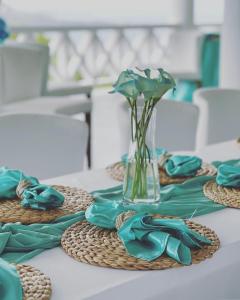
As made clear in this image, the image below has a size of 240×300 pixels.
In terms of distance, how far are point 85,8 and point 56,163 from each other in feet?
16.0

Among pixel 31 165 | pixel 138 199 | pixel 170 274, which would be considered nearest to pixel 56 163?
pixel 31 165

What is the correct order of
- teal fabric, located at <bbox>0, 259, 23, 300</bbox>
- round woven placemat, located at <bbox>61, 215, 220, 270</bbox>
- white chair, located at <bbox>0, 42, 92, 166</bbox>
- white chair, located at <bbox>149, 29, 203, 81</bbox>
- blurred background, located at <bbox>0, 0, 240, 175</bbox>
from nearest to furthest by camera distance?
teal fabric, located at <bbox>0, 259, 23, 300</bbox> < round woven placemat, located at <bbox>61, 215, 220, 270</bbox> < white chair, located at <bbox>0, 42, 92, 166</bbox> < blurred background, located at <bbox>0, 0, 240, 175</bbox> < white chair, located at <bbox>149, 29, 203, 81</bbox>

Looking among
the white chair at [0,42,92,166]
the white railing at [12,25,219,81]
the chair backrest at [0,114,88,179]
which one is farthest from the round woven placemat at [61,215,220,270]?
the white railing at [12,25,219,81]

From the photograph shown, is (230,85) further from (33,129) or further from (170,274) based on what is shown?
(170,274)

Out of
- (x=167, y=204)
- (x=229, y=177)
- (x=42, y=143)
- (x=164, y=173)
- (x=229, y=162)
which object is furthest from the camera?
(x=42, y=143)

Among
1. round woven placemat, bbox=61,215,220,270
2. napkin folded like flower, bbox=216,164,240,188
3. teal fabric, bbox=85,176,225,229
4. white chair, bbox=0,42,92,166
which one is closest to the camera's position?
round woven placemat, bbox=61,215,220,270

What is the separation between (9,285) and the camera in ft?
3.07

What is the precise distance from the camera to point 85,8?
6.69 metres

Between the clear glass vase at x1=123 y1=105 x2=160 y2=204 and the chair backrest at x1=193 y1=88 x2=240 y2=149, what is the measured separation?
1251 millimetres

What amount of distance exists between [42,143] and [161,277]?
1029 mm

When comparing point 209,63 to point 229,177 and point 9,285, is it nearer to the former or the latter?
point 229,177

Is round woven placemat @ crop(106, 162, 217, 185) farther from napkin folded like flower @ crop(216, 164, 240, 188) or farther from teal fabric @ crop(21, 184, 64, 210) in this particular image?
teal fabric @ crop(21, 184, 64, 210)

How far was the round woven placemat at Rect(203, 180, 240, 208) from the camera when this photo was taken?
4.66ft

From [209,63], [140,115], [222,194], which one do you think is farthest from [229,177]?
[209,63]
